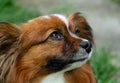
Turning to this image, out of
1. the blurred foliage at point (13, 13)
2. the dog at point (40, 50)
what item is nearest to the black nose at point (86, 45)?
the dog at point (40, 50)

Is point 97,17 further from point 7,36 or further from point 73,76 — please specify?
point 7,36

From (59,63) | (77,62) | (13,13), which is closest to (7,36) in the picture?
(59,63)

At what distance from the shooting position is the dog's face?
15.9 ft

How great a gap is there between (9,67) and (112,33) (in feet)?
11.0

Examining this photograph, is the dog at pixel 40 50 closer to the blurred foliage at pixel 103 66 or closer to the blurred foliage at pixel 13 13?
the blurred foliage at pixel 103 66

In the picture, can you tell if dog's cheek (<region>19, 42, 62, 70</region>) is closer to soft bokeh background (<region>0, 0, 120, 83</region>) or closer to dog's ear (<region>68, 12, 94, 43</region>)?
dog's ear (<region>68, 12, 94, 43</region>)

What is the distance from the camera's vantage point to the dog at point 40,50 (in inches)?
190

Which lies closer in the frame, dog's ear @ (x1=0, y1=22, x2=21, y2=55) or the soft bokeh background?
dog's ear @ (x1=0, y1=22, x2=21, y2=55)

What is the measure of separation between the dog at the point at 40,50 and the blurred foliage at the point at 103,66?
181 centimetres

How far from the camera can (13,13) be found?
8.03 meters

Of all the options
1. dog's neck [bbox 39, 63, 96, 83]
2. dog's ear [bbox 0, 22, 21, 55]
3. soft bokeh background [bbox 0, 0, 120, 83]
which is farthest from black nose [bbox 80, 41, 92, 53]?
soft bokeh background [bbox 0, 0, 120, 83]

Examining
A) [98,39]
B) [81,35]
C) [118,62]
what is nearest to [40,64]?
[81,35]

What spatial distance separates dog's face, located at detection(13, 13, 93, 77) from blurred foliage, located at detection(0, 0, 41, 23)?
2.76 metres

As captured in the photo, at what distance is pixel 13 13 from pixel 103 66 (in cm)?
174
